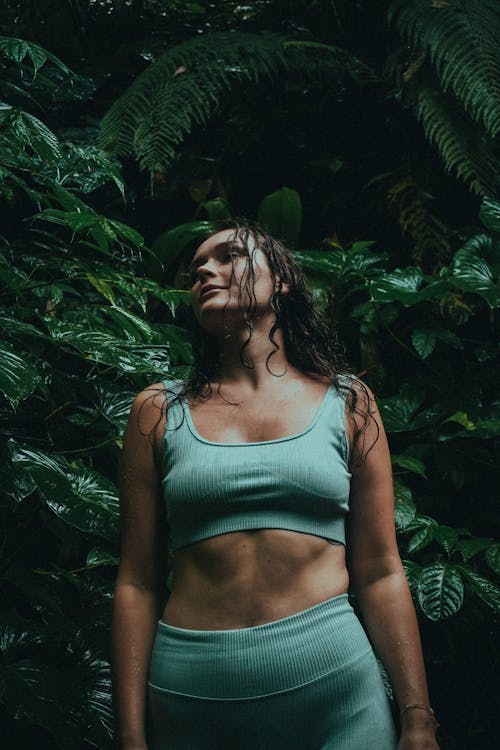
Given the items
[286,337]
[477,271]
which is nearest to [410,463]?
[477,271]

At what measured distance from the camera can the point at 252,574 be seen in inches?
51.8

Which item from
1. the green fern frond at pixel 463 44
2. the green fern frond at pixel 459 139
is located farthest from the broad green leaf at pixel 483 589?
the green fern frond at pixel 463 44

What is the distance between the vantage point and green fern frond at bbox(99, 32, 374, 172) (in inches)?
115

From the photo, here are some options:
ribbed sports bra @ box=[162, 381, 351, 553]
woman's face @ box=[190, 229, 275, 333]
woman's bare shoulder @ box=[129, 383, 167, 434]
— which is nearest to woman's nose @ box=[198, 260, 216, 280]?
woman's face @ box=[190, 229, 275, 333]

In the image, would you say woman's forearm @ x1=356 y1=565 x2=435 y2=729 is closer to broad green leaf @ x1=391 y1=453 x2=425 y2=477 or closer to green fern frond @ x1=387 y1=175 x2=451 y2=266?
broad green leaf @ x1=391 y1=453 x2=425 y2=477

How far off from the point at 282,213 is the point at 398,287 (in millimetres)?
659

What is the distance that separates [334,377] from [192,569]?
0.49 meters

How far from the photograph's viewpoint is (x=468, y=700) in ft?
8.04

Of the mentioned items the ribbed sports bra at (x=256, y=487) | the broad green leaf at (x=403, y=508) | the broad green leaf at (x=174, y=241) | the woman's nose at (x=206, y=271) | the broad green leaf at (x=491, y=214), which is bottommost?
the broad green leaf at (x=403, y=508)

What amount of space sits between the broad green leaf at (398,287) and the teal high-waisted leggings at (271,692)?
1.31m

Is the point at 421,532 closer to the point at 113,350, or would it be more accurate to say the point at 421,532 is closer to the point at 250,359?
the point at 250,359

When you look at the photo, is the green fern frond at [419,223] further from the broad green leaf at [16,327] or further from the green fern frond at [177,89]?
the broad green leaf at [16,327]

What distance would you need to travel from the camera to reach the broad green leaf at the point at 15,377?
1406 millimetres

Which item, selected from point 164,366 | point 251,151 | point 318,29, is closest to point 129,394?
point 164,366
